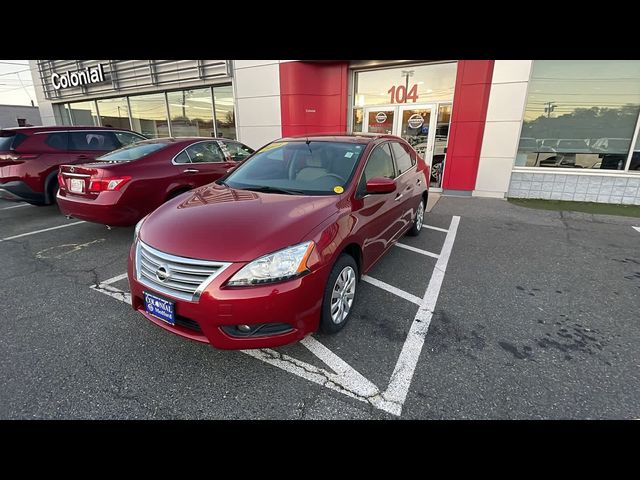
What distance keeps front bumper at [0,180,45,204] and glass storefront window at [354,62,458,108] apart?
25.6ft

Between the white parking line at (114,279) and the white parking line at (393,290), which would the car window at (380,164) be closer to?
the white parking line at (393,290)

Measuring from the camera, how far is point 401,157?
4.23 metres

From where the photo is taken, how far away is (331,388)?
213 cm

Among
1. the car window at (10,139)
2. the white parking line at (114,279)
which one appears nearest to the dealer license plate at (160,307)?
the white parking line at (114,279)

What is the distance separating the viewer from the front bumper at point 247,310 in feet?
6.43

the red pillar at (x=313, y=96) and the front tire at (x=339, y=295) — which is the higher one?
the red pillar at (x=313, y=96)

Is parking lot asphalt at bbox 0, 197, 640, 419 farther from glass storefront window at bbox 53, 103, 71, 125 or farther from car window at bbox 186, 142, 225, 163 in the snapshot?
glass storefront window at bbox 53, 103, 71, 125

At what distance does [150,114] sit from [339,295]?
14063mm

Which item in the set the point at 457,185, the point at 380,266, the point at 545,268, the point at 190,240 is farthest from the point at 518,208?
the point at 190,240

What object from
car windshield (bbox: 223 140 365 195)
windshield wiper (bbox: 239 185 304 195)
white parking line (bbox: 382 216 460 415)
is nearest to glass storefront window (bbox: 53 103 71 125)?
car windshield (bbox: 223 140 365 195)

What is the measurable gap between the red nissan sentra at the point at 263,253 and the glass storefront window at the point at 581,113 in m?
6.67

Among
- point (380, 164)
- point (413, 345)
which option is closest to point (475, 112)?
point (380, 164)
